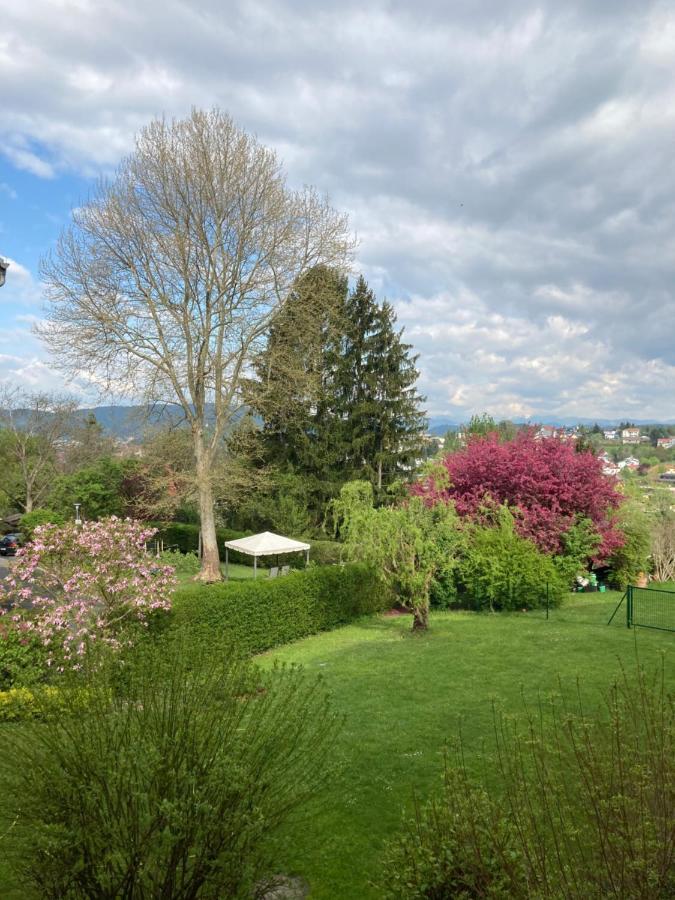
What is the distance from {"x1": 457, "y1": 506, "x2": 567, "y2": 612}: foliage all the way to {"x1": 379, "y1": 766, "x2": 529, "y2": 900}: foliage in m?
12.4

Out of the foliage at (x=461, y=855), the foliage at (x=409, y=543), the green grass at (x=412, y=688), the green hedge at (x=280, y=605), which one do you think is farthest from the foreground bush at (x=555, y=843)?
the foliage at (x=409, y=543)

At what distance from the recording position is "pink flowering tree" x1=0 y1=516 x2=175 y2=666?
8.66 m

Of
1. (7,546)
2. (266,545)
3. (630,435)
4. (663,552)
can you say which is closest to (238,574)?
(266,545)

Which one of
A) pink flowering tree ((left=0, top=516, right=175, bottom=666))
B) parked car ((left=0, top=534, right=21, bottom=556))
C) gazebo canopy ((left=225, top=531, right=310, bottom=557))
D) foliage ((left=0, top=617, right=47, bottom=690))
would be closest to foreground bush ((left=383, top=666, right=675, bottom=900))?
pink flowering tree ((left=0, top=516, right=175, bottom=666))

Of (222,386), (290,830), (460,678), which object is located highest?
(222,386)

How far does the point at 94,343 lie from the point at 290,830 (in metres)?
18.9

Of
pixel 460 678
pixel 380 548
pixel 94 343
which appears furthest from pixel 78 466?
pixel 460 678

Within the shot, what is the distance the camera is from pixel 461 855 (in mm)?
3197

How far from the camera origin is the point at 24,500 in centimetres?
3884

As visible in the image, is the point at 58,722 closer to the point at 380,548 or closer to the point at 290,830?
the point at 290,830

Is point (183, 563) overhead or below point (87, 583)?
below

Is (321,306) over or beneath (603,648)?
over

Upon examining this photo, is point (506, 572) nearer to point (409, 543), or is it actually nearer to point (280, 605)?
point (409, 543)

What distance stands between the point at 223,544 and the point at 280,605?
46.1ft
